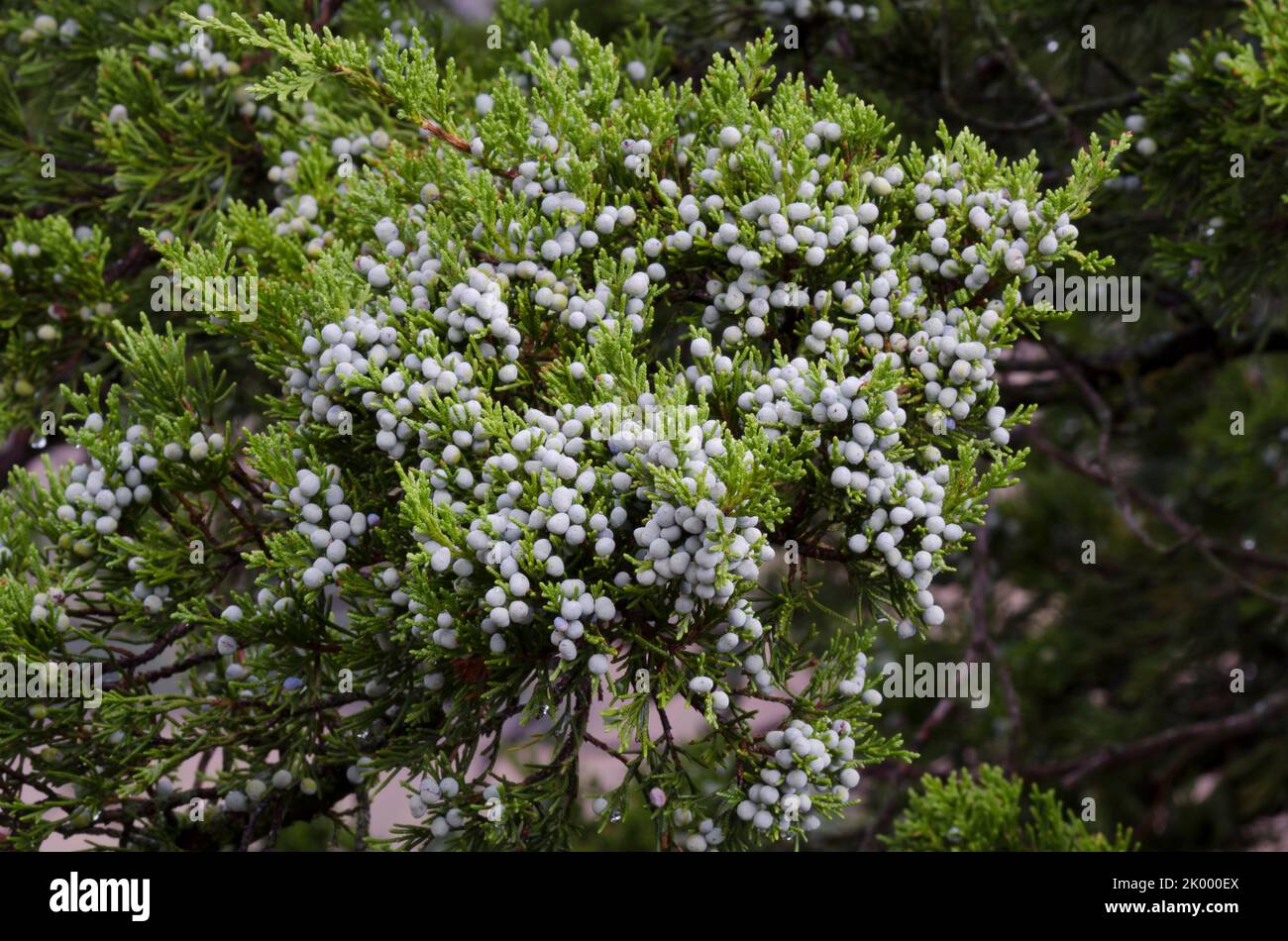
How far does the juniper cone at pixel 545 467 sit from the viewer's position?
1.75 m

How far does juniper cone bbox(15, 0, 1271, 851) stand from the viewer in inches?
68.8

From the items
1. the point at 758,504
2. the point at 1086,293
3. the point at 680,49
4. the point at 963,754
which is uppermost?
the point at 680,49

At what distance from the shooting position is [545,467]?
1.73 m

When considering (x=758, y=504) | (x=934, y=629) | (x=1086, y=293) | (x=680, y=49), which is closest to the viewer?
(x=758, y=504)

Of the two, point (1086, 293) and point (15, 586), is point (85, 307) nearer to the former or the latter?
point (15, 586)

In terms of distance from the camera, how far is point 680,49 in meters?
2.99

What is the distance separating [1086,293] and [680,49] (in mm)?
1145

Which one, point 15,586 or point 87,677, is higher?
point 15,586

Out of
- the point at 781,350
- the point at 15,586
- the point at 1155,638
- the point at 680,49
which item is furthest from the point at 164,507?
the point at 1155,638
